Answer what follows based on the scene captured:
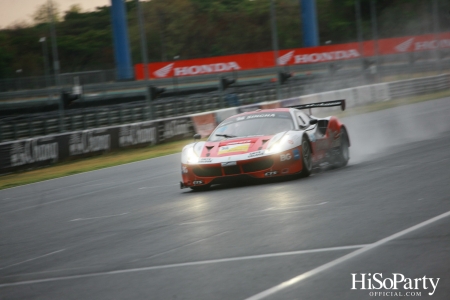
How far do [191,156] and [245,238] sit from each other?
5095mm

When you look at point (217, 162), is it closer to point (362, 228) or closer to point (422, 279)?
point (362, 228)

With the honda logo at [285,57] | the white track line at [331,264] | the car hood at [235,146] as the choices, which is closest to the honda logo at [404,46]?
the honda logo at [285,57]

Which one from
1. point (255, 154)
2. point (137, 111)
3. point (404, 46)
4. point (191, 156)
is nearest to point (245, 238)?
point (255, 154)

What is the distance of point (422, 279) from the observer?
216 inches

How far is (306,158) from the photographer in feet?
41.9

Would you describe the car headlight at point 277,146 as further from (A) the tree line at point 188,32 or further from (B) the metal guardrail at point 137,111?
Answer: (A) the tree line at point 188,32

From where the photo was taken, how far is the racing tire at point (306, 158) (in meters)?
12.6

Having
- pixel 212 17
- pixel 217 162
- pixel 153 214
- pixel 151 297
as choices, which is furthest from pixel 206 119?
pixel 212 17

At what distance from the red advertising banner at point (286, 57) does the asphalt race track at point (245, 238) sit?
3740 centimetres

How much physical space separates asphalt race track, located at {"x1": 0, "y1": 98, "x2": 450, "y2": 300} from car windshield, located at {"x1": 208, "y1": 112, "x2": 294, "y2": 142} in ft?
3.28

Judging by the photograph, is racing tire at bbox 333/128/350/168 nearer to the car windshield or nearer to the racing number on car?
the car windshield

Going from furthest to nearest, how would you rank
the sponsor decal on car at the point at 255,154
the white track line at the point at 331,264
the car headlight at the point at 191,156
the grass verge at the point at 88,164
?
the grass verge at the point at 88,164
the car headlight at the point at 191,156
the sponsor decal on car at the point at 255,154
the white track line at the point at 331,264

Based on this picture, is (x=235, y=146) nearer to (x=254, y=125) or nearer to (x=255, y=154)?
(x=255, y=154)

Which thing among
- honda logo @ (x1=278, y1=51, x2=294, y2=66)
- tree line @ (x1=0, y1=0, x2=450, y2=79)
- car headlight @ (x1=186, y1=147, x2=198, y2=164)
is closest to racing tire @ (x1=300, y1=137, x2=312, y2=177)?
car headlight @ (x1=186, y1=147, x2=198, y2=164)
